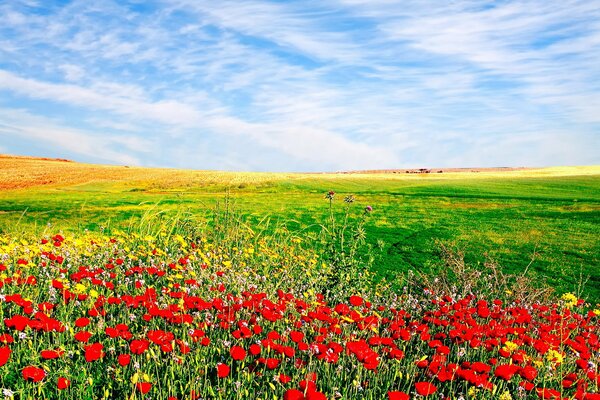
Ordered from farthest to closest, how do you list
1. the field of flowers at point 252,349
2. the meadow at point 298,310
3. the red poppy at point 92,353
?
the meadow at point 298,310 < the field of flowers at point 252,349 < the red poppy at point 92,353

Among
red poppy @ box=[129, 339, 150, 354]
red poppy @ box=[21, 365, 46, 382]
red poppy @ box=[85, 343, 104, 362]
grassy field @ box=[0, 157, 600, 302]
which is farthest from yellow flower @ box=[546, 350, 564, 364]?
grassy field @ box=[0, 157, 600, 302]

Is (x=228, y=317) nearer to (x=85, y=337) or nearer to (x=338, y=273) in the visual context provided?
(x=85, y=337)

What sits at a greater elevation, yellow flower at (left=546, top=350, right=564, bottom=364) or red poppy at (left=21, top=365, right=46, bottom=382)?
red poppy at (left=21, top=365, right=46, bottom=382)

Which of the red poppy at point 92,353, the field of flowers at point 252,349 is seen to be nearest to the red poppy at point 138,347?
the field of flowers at point 252,349

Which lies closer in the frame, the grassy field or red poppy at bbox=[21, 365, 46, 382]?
red poppy at bbox=[21, 365, 46, 382]

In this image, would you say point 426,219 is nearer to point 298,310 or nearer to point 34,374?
point 298,310

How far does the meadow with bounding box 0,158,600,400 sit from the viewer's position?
354 centimetres

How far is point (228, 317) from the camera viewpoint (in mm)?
4656

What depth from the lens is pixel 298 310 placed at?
511 cm

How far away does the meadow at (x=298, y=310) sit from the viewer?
3.54 m

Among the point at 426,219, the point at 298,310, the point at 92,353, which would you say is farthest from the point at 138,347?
the point at 426,219

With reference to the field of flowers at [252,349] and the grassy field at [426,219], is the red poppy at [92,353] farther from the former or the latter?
the grassy field at [426,219]

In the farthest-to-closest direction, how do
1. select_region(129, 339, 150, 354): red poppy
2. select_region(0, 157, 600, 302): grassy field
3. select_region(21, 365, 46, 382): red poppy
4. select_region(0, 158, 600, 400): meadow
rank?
select_region(0, 157, 600, 302): grassy field → select_region(0, 158, 600, 400): meadow → select_region(129, 339, 150, 354): red poppy → select_region(21, 365, 46, 382): red poppy

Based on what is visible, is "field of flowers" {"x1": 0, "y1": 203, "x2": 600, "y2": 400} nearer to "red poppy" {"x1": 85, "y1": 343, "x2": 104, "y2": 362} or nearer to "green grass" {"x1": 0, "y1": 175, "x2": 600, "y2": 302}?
"red poppy" {"x1": 85, "y1": 343, "x2": 104, "y2": 362}
